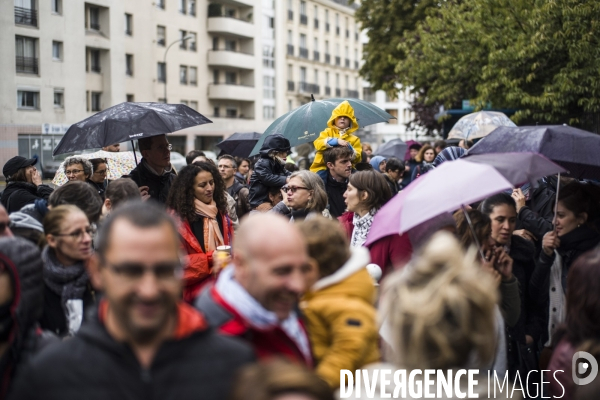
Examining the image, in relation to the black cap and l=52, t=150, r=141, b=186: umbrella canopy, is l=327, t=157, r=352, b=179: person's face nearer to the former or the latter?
l=52, t=150, r=141, b=186: umbrella canopy

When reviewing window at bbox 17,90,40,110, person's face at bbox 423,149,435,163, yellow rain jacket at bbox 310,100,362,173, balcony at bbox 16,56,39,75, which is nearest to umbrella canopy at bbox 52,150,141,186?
yellow rain jacket at bbox 310,100,362,173

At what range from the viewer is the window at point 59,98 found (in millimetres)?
44031

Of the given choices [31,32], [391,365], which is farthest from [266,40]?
[391,365]

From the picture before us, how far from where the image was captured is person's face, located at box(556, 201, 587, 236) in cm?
595

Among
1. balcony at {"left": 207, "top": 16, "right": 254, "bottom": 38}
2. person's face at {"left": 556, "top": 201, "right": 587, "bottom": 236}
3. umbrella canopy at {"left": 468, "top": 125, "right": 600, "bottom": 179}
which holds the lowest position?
person's face at {"left": 556, "top": 201, "right": 587, "bottom": 236}

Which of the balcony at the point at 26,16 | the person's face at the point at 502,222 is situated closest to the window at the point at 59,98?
the balcony at the point at 26,16

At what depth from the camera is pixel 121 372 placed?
2.64m

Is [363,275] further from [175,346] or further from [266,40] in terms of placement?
[266,40]

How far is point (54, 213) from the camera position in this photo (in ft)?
15.6

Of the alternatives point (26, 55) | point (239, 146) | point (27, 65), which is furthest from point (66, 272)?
point (26, 55)

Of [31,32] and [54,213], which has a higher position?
[31,32]

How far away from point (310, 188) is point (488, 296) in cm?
436

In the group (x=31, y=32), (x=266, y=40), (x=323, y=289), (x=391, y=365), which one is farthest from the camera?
(x=266, y=40)

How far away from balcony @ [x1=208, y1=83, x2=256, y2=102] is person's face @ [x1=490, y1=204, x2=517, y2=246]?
54.6 metres
